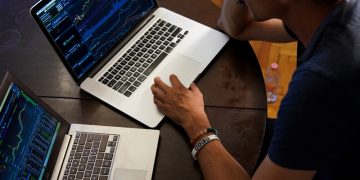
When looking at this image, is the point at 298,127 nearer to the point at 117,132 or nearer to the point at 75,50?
the point at 117,132

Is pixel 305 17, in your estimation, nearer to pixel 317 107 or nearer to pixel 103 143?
pixel 317 107

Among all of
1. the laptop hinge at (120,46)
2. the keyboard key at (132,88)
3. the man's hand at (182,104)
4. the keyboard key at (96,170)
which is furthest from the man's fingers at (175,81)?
the keyboard key at (96,170)

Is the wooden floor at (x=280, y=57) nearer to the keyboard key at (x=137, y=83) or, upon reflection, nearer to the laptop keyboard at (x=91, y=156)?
the keyboard key at (x=137, y=83)

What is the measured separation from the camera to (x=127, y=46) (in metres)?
1.32

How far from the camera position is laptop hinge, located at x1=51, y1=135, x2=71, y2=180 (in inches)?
40.9

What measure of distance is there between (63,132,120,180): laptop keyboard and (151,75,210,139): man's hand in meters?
0.16

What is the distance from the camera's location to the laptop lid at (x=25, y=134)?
880 millimetres

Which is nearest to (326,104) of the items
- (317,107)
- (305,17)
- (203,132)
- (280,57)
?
(317,107)

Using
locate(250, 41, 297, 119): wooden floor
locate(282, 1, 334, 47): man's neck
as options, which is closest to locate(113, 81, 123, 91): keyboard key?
locate(282, 1, 334, 47): man's neck

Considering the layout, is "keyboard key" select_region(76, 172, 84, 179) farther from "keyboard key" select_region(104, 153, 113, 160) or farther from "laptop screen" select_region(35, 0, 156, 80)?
"laptop screen" select_region(35, 0, 156, 80)

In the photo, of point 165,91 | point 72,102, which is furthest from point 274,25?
point 72,102

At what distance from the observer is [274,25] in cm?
135

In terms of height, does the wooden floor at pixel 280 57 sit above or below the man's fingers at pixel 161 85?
below

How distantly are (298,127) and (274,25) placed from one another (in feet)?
1.90
